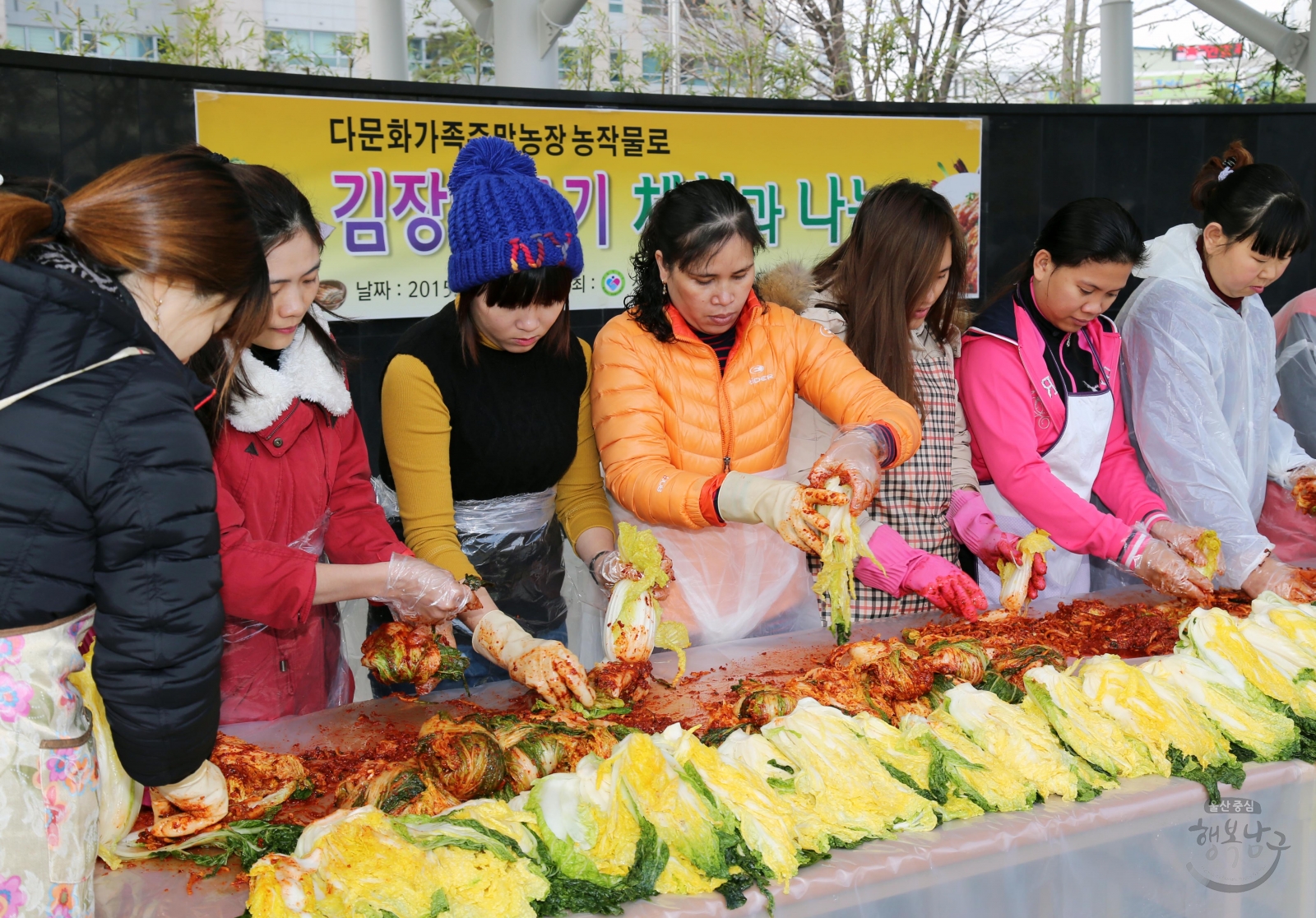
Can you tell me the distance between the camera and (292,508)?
244cm

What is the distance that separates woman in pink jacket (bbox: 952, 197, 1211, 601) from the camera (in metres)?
2.89

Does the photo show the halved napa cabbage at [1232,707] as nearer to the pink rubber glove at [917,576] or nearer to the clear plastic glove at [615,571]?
the pink rubber glove at [917,576]

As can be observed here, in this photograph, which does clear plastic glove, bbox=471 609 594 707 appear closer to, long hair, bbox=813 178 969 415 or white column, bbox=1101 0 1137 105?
long hair, bbox=813 178 969 415

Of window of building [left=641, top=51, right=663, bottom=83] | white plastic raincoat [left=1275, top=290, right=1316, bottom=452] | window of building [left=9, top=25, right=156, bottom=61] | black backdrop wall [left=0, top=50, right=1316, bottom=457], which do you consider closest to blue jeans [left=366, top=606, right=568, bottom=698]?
black backdrop wall [left=0, top=50, right=1316, bottom=457]

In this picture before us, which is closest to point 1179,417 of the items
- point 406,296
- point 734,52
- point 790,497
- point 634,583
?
point 790,497

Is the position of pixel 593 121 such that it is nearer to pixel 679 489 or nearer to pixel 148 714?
pixel 679 489

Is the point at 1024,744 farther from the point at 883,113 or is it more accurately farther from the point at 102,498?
the point at 883,113

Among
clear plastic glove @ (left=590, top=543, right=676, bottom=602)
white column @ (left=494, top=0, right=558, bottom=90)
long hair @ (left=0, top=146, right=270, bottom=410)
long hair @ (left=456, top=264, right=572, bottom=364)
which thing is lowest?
clear plastic glove @ (left=590, top=543, right=676, bottom=602)

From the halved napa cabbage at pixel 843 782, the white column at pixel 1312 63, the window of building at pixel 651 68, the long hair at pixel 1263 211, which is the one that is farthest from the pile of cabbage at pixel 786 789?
the window of building at pixel 651 68

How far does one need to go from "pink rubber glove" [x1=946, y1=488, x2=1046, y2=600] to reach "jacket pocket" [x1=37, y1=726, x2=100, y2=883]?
2283mm

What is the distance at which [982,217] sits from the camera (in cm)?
562

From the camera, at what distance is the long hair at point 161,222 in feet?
4.54

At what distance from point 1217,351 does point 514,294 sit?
2162 millimetres

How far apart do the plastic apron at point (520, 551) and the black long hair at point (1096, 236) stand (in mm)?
1632
